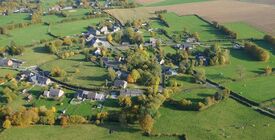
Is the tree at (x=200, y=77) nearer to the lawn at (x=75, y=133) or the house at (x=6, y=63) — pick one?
the lawn at (x=75, y=133)

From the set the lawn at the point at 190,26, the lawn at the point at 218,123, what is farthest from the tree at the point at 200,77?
the lawn at the point at 190,26

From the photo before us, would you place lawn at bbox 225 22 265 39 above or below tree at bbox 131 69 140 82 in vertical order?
above

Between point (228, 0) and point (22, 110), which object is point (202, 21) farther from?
point (22, 110)

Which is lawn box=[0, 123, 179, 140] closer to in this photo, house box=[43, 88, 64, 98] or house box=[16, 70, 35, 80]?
house box=[43, 88, 64, 98]

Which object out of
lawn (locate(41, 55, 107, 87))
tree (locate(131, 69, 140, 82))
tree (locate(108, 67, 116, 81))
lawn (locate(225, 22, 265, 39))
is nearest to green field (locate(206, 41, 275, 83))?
lawn (locate(225, 22, 265, 39))

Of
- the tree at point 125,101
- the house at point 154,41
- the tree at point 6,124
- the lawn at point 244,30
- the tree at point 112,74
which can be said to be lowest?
the tree at point 6,124

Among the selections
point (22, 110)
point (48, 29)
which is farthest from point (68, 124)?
point (48, 29)
